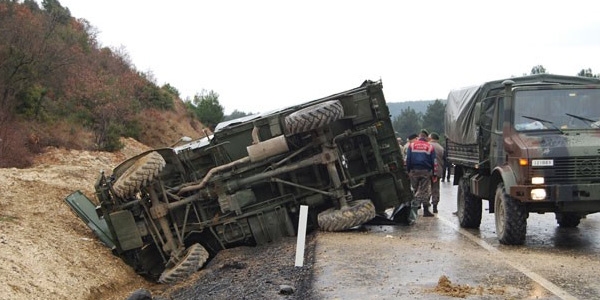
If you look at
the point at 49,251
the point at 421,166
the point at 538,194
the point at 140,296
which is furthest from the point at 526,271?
the point at 49,251

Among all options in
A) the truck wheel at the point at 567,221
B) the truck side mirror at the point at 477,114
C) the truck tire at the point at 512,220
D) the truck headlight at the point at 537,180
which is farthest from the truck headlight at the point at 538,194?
the truck wheel at the point at 567,221

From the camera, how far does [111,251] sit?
12.3 metres

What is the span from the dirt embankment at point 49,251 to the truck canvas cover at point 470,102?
6035mm

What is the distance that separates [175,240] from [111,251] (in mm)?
1540

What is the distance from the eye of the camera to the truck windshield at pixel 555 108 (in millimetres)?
10328

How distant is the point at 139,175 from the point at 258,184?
2043mm

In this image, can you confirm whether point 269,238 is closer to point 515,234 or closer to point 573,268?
point 515,234

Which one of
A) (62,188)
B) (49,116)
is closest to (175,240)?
(62,188)

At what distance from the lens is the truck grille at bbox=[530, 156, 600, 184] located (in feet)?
31.2

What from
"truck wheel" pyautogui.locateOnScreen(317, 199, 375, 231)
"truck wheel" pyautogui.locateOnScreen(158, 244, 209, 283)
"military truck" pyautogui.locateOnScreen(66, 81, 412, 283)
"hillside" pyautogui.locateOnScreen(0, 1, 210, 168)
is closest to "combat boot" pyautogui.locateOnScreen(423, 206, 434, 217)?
"military truck" pyautogui.locateOnScreen(66, 81, 412, 283)

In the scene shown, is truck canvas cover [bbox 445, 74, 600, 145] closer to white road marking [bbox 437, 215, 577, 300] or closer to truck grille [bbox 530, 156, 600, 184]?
white road marking [bbox 437, 215, 577, 300]

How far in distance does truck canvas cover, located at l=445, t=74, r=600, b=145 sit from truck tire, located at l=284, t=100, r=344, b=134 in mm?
2336

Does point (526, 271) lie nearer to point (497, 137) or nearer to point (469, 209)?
point (497, 137)

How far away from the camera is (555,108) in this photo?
34.3 feet
